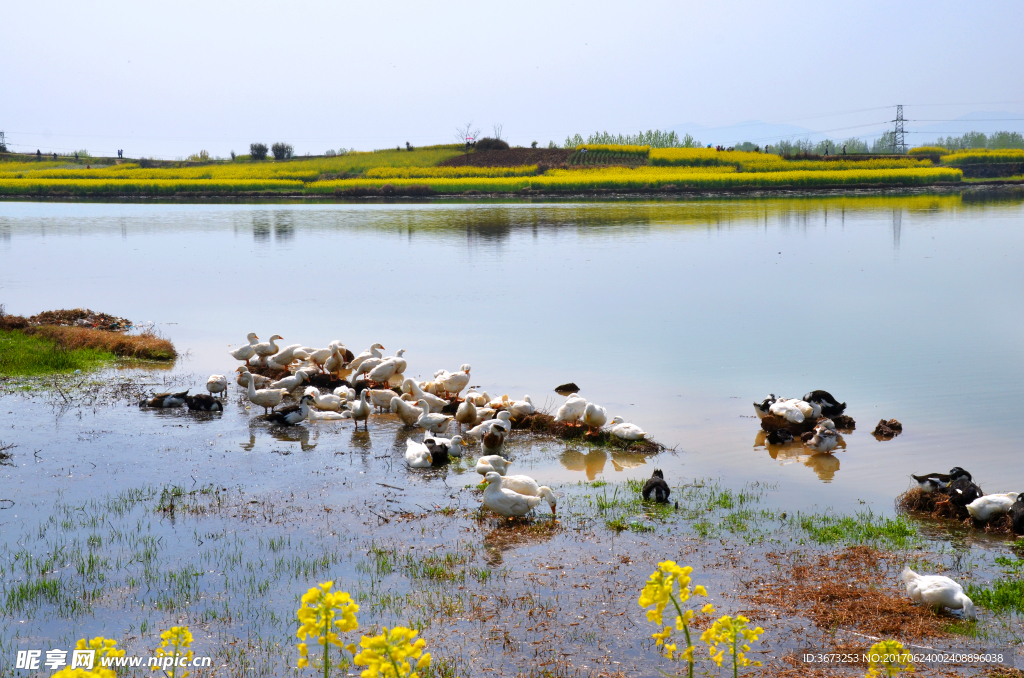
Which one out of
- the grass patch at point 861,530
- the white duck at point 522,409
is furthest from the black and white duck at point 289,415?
the grass patch at point 861,530

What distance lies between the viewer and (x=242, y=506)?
813cm

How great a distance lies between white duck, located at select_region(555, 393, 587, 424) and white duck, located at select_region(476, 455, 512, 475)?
6.40ft

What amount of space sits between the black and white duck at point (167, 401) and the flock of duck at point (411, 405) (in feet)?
0.05

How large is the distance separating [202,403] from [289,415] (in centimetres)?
153

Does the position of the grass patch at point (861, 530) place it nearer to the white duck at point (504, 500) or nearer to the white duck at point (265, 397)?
the white duck at point (504, 500)

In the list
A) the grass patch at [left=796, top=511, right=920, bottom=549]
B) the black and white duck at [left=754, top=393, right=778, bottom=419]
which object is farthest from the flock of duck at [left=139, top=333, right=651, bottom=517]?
the black and white duck at [left=754, top=393, right=778, bottom=419]

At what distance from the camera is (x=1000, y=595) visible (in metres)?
6.05

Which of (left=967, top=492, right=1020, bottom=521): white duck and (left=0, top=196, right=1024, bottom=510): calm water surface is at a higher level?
(left=0, top=196, right=1024, bottom=510): calm water surface

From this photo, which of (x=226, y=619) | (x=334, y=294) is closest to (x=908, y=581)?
(x=226, y=619)

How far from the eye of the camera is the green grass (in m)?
13.8

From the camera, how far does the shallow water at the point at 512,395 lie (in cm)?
652

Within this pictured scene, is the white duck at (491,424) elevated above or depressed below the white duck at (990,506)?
above

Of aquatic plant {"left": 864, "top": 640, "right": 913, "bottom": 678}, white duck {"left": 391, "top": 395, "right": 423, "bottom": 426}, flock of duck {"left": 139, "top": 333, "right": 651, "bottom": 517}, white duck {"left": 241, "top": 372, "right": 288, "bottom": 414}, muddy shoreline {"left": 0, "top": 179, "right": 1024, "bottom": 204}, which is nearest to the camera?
aquatic plant {"left": 864, "top": 640, "right": 913, "bottom": 678}

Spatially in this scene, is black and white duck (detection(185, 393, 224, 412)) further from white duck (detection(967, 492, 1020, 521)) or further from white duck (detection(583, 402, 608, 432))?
white duck (detection(967, 492, 1020, 521))
